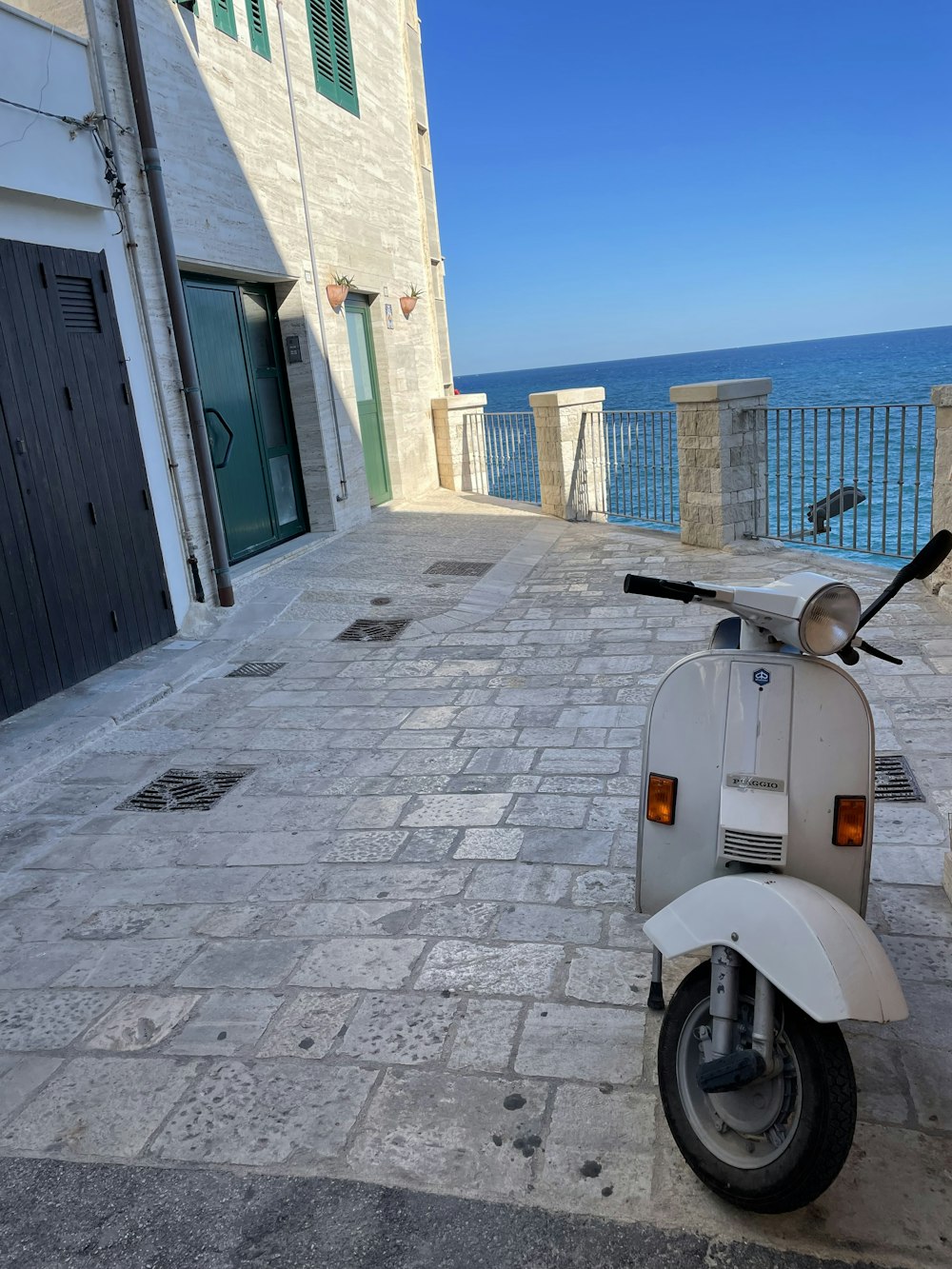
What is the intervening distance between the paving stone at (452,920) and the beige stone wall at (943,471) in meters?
4.55

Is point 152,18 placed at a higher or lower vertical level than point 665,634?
higher

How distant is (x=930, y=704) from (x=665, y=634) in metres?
1.96

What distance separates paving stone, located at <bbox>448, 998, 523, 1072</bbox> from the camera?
8.07 ft

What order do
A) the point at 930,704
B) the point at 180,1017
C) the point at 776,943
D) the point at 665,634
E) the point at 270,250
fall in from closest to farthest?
the point at 776,943 < the point at 180,1017 < the point at 930,704 < the point at 665,634 < the point at 270,250

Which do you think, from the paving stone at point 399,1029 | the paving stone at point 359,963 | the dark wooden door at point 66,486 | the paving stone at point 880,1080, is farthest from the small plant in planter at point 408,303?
the paving stone at point 880,1080

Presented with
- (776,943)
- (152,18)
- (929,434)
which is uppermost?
(152,18)

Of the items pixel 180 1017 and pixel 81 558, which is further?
pixel 81 558

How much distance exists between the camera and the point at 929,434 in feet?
120

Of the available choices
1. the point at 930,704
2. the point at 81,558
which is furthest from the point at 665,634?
the point at 81,558

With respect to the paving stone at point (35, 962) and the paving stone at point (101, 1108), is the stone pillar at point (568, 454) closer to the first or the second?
the paving stone at point (35, 962)

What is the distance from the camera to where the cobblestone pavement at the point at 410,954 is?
7.08ft

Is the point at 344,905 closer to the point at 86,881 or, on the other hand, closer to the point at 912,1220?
the point at 86,881

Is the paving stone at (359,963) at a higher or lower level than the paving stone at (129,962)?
higher

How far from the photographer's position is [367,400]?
11930 mm
